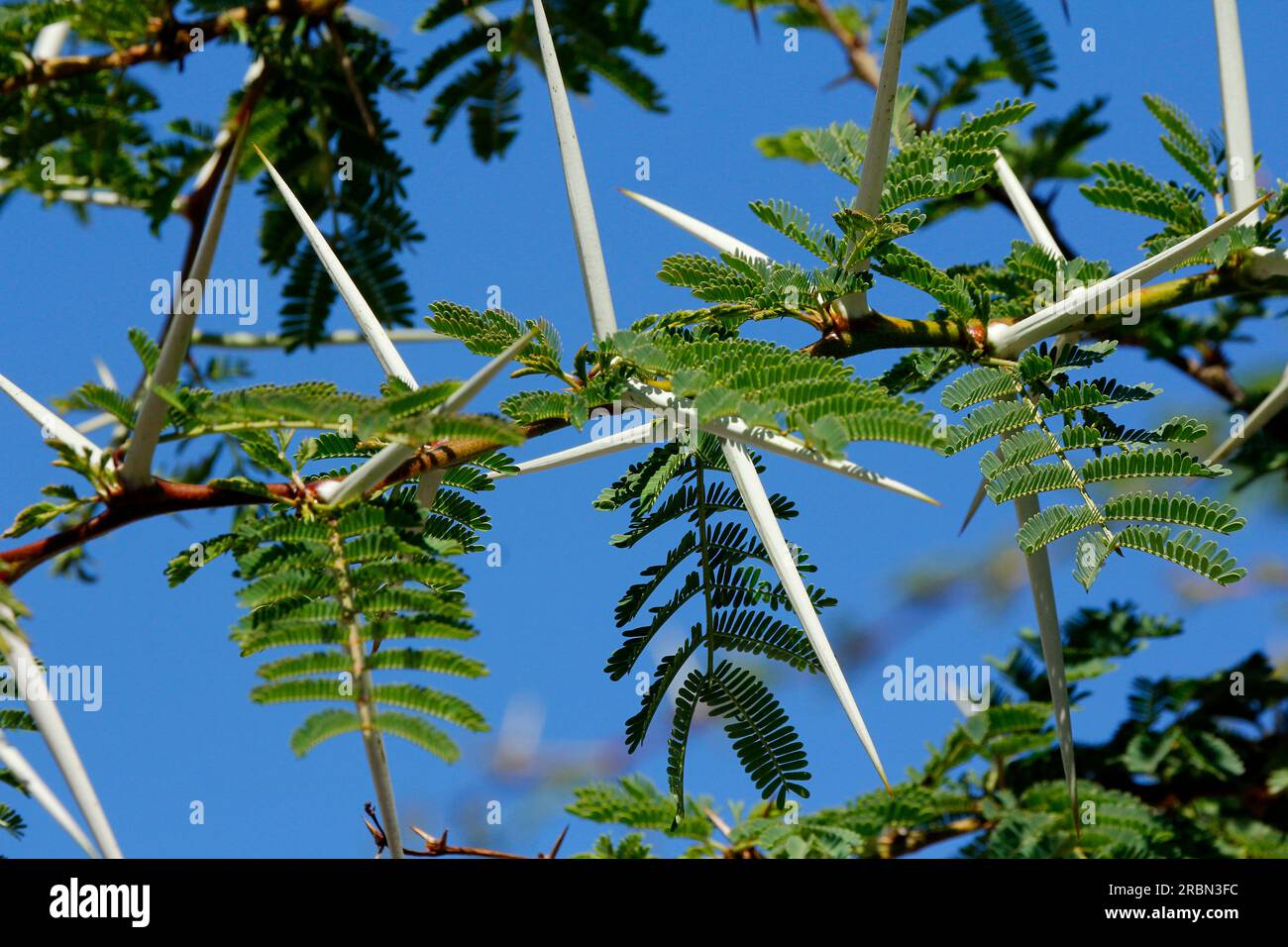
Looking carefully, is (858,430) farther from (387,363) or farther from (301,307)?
(301,307)

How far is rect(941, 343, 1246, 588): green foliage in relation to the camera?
1.87m

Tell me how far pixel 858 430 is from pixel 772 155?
3.35 metres

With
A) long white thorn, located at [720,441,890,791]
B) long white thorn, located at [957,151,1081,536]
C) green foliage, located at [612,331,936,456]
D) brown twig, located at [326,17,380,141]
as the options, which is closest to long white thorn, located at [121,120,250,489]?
green foliage, located at [612,331,936,456]

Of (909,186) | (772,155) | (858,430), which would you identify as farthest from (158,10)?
(858,430)

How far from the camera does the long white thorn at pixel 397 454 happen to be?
1.40m

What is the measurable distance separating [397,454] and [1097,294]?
3.94 ft

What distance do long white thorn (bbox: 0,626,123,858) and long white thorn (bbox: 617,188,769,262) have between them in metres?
1.31

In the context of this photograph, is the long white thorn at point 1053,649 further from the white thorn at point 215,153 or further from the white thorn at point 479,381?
the white thorn at point 215,153

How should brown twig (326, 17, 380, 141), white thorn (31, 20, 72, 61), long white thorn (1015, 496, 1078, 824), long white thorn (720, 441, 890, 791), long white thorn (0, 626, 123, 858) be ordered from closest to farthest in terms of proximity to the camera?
long white thorn (0, 626, 123, 858), long white thorn (720, 441, 890, 791), long white thorn (1015, 496, 1078, 824), white thorn (31, 20, 72, 61), brown twig (326, 17, 380, 141)

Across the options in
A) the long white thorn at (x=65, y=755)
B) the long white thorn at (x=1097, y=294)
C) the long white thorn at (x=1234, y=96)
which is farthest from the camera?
the long white thorn at (x=1234, y=96)

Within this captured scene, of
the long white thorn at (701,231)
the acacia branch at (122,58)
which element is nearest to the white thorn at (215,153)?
the acacia branch at (122,58)

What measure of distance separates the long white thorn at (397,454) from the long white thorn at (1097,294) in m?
0.96

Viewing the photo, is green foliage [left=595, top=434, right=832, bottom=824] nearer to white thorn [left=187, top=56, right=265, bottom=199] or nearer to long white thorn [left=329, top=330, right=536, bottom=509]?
long white thorn [left=329, top=330, right=536, bottom=509]

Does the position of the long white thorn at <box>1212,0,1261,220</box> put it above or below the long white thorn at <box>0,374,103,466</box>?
above
